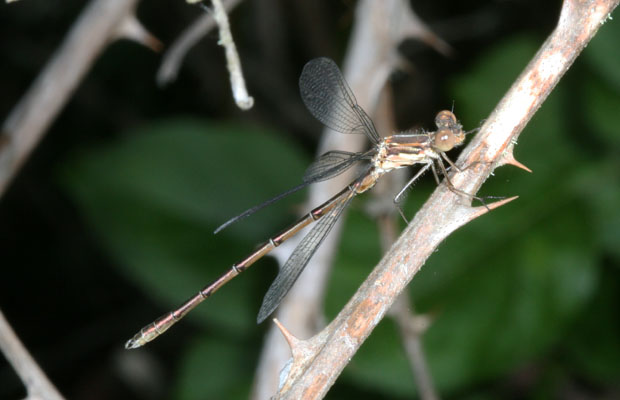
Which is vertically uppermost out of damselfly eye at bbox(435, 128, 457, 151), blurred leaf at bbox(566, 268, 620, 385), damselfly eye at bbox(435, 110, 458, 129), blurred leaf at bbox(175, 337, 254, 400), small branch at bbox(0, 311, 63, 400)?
small branch at bbox(0, 311, 63, 400)

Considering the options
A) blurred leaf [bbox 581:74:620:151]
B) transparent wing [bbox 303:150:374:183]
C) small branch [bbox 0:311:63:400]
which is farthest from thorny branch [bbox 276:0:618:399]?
blurred leaf [bbox 581:74:620:151]

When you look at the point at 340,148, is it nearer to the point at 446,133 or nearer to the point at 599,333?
the point at 446,133

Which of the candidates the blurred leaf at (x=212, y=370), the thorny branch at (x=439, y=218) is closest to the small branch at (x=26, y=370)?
the thorny branch at (x=439, y=218)

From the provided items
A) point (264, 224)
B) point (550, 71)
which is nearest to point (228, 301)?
point (264, 224)

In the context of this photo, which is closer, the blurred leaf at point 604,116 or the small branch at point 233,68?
the small branch at point 233,68

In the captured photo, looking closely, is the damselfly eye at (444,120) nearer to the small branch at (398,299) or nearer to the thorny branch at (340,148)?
the thorny branch at (340,148)

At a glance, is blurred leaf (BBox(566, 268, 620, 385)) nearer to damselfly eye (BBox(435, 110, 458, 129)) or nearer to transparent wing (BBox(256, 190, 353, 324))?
damselfly eye (BBox(435, 110, 458, 129))
